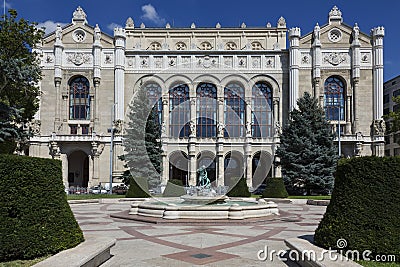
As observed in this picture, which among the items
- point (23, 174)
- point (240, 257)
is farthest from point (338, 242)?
point (23, 174)

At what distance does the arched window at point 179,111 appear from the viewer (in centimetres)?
5577

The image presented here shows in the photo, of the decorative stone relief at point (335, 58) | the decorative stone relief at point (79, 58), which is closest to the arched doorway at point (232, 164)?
the decorative stone relief at point (335, 58)

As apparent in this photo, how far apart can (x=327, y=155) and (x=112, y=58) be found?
32.8 metres

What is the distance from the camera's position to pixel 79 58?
55.2 m

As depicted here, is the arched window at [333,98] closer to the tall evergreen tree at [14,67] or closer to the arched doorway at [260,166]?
the arched doorway at [260,166]

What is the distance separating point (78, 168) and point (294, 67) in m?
34.2

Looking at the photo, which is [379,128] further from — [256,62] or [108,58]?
[108,58]

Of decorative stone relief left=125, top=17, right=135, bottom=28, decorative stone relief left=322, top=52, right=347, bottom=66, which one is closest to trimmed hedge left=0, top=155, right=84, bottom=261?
decorative stone relief left=322, top=52, right=347, bottom=66

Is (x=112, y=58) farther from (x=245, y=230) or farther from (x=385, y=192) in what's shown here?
(x=385, y=192)

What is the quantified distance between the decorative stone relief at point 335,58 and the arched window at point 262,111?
8624 millimetres

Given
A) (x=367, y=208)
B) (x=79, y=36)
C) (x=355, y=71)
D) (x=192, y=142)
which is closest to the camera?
(x=367, y=208)

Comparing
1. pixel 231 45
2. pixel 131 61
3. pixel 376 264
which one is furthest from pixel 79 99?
pixel 376 264

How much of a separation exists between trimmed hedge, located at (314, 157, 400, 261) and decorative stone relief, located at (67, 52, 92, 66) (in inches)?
2044

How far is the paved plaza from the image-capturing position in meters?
8.52
